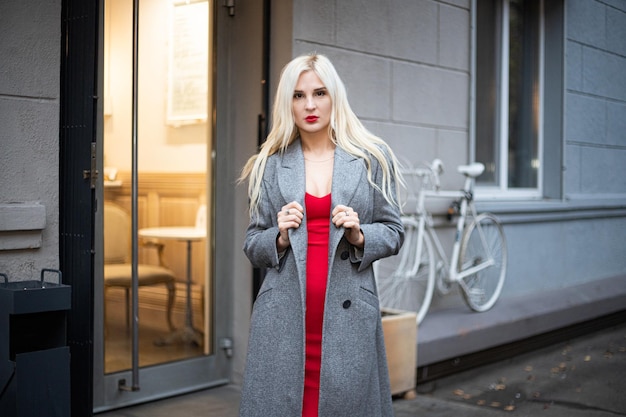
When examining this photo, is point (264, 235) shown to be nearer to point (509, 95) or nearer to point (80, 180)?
point (80, 180)

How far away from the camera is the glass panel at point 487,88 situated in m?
7.55

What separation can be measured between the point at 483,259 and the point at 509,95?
1939 millimetres

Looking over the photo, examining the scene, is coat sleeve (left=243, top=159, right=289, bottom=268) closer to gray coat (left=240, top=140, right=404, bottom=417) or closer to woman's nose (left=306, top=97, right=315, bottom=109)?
gray coat (left=240, top=140, right=404, bottom=417)

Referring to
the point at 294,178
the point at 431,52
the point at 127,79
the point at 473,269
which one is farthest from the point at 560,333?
the point at 294,178

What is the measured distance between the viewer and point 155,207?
15.9 ft

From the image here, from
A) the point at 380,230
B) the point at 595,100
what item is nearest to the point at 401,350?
the point at 380,230

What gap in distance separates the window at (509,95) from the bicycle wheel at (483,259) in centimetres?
72

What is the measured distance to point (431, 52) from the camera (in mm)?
6461

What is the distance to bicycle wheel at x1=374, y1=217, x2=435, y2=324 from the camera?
594 centimetres

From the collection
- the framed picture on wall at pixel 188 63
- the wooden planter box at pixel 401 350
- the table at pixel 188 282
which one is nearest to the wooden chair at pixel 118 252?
the table at pixel 188 282

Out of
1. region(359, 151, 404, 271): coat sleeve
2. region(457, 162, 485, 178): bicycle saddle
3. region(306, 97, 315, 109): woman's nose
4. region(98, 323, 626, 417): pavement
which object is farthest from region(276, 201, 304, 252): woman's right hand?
region(457, 162, 485, 178): bicycle saddle

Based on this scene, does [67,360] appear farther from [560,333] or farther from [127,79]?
[560,333]

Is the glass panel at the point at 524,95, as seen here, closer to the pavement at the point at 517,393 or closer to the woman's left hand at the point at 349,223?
the pavement at the point at 517,393

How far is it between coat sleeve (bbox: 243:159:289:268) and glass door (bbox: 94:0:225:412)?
1720 millimetres
